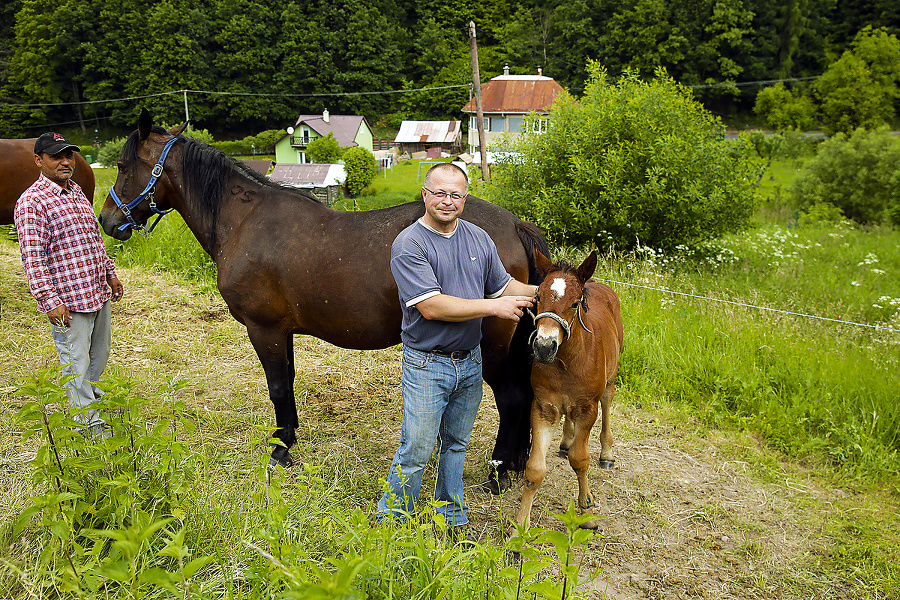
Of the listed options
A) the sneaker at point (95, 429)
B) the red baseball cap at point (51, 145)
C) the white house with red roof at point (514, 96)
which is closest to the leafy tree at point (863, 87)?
the white house with red roof at point (514, 96)

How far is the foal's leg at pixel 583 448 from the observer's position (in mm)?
3330

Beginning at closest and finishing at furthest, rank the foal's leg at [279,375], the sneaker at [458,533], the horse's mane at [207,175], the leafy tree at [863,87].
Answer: the sneaker at [458,533] → the foal's leg at [279,375] → the horse's mane at [207,175] → the leafy tree at [863,87]

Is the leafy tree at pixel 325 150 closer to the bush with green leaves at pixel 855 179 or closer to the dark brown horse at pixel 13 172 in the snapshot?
the bush with green leaves at pixel 855 179

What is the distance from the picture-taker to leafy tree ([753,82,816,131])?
160 feet

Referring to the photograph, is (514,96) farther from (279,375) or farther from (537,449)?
(537,449)

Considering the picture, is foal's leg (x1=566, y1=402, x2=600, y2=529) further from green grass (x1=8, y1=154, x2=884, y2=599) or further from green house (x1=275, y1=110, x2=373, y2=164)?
green house (x1=275, y1=110, x2=373, y2=164)

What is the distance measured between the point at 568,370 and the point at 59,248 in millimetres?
3618

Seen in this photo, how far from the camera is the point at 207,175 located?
4230mm

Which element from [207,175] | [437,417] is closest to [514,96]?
[207,175]

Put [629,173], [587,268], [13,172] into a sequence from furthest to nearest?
[629,173], [13,172], [587,268]

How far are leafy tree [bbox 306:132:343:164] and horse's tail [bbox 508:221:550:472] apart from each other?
4778 centimetres

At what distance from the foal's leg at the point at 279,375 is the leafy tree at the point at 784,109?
55.1 m

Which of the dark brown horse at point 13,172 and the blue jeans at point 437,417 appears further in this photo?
the dark brown horse at point 13,172

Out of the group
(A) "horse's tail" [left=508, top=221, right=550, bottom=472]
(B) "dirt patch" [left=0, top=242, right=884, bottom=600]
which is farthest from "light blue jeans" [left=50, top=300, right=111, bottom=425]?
(A) "horse's tail" [left=508, top=221, right=550, bottom=472]
